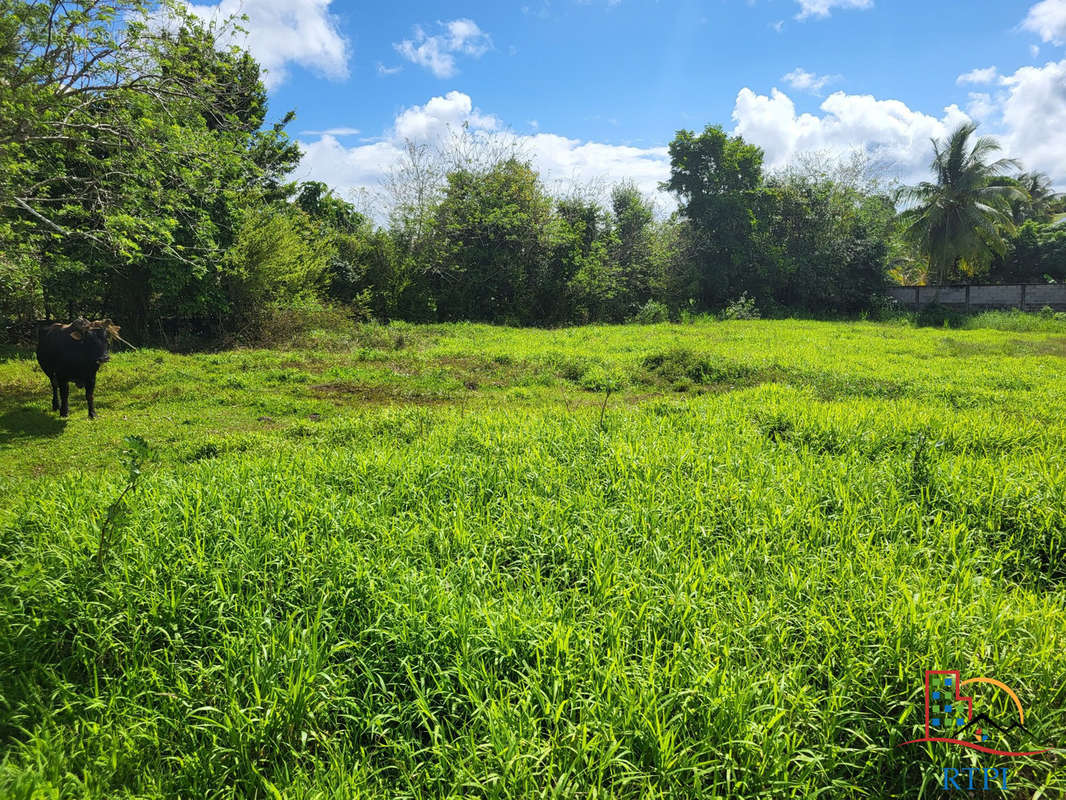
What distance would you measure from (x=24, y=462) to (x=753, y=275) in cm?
2485

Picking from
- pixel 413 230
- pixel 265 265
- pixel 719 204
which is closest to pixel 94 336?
pixel 265 265

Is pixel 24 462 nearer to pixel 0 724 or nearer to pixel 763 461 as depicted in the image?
pixel 0 724

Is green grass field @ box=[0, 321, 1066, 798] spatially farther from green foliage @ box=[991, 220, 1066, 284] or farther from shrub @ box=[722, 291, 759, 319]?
green foliage @ box=[991, 220, 1066, 284]

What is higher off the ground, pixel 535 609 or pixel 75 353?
pixel 75 353

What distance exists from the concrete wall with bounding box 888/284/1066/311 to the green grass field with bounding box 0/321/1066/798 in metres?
19.6

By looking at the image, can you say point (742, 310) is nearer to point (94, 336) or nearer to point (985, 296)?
point (985, 296)

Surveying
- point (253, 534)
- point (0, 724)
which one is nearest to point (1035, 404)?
point (253, 534)

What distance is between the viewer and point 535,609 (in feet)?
8.11

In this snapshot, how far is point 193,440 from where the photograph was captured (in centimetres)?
588

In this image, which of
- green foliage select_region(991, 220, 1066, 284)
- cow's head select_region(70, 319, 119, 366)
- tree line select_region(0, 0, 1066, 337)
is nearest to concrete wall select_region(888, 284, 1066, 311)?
tree line select_region(0, 0, 1066, 337)

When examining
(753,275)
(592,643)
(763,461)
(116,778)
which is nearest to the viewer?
(116,778)

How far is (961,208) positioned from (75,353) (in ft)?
94.7

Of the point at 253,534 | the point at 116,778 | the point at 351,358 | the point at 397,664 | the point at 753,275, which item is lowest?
the point at 116,778

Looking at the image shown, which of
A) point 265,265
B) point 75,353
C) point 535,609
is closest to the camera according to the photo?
point 535,609
